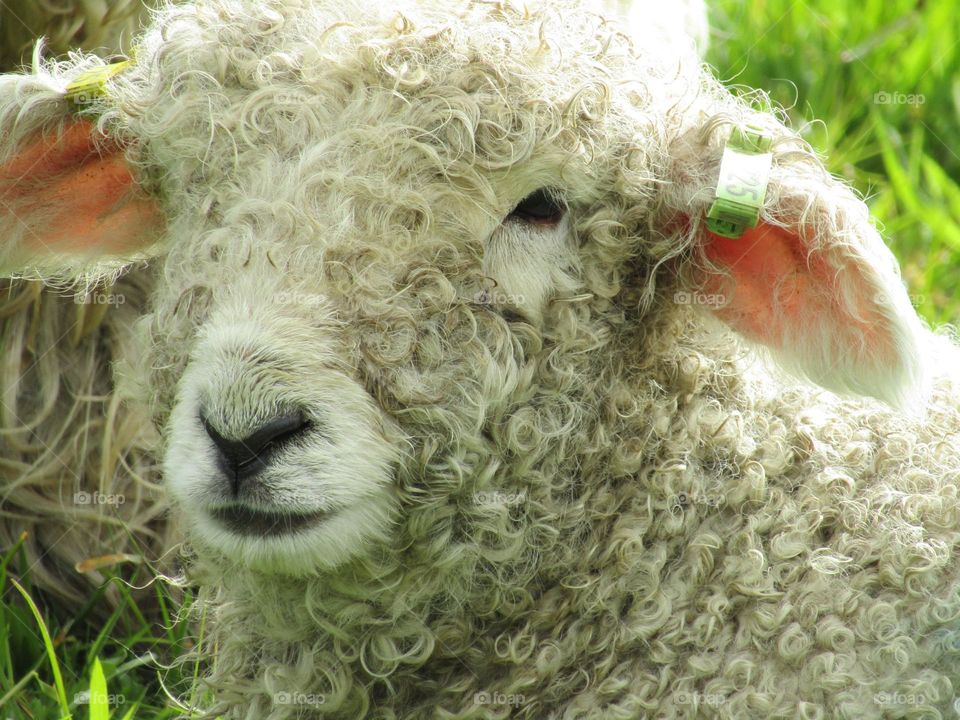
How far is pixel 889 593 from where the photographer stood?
2578mm

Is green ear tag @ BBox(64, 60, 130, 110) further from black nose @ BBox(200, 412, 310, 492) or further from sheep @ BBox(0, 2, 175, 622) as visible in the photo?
sheep @ BBox(0, 2, 175, 622)

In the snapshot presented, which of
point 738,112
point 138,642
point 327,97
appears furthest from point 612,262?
point 138,642

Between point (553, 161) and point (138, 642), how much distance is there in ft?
6.75

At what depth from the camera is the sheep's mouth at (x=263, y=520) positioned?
91.4 inches

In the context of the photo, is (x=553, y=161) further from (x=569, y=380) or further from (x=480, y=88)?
(x=569, y=380)

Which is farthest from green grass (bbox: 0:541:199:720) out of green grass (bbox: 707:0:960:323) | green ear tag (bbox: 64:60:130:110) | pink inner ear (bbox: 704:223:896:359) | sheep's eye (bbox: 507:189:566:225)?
green grass (bbox: 707:0:960:323)

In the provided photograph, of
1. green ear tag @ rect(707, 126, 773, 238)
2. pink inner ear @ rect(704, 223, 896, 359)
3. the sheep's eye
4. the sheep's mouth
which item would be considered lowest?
the sheep's mouth

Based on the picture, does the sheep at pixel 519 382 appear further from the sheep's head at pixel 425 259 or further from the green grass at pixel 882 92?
the green grass at pixel 882 92

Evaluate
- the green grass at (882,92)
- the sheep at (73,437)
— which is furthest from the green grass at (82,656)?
the green grass at (882,92)

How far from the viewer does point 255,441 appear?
225cm

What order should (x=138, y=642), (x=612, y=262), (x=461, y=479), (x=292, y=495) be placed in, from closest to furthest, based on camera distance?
1. (x=292, y=495)
2. (x=461, y=479)
3. (x=612, y=262)
4. (x=138, y=642)

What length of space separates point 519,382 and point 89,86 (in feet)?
3.82

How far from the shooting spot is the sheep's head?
2.32 m

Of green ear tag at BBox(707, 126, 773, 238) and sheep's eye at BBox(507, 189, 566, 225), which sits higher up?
green ear tag at BBox(707, 126, 773, 238)
